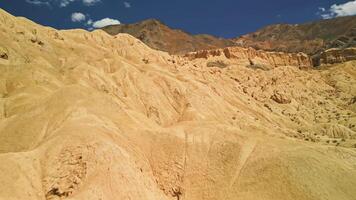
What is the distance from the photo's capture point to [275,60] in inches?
5394

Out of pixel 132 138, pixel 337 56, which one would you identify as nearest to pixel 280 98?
pixel 337 56

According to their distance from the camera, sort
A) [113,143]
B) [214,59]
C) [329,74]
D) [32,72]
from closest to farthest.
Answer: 1. [113,143]
2. [32,72]
3. [329,74]
4. [214,59]

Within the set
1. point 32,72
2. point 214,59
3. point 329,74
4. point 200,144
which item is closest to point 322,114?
point 329,74

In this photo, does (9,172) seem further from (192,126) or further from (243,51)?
(243,51)

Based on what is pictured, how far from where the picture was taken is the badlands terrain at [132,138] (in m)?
35.9

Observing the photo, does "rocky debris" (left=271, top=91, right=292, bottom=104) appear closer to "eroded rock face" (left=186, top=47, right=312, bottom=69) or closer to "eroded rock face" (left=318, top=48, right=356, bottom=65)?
"eroded rock face" (left=186, top=47, right=312, bottom=69)

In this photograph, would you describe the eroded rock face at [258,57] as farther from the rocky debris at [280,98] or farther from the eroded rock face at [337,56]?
the rocky debris at [280,98]

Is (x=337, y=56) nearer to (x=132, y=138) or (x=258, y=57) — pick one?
(x=258, y=57)

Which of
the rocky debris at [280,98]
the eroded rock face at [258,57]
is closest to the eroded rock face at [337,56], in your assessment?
the eroded rock face at [258,57]

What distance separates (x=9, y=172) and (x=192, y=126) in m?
21.4

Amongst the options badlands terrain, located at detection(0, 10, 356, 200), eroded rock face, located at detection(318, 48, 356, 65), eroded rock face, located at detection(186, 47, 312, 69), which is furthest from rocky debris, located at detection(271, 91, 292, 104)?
eroded rock face, located at detection(318, 48, 356, 65)

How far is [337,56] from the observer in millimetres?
128375

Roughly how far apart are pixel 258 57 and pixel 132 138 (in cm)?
9716

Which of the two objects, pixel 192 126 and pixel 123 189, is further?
pixel 192 126
